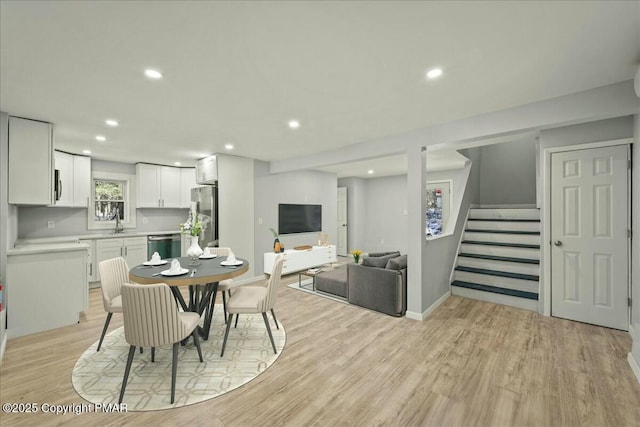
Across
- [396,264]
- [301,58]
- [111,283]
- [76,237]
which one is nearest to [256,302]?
[111,283]

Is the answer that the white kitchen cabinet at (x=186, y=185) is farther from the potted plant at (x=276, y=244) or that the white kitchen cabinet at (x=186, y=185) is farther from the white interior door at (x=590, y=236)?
the white interior door at (x=590, y=236)

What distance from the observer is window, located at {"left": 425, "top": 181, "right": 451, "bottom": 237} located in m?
7.16

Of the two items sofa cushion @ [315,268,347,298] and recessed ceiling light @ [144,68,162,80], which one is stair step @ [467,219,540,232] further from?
recessed ceiling light @ [144,68,162,80]

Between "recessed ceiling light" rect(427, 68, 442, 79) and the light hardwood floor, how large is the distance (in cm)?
243

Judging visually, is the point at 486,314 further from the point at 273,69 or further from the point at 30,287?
the point at 30,287

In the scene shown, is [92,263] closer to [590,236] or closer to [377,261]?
[377,261]

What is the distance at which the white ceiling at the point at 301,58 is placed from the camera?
4.70 feet

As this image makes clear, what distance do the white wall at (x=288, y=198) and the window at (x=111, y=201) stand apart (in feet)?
8.71

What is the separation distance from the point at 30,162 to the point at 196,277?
2.65 m

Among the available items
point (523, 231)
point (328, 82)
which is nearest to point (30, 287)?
point (328, 82)

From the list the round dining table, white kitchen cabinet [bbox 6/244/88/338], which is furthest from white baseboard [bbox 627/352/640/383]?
white kitchen cabinet [bbox 6/244/88/338]

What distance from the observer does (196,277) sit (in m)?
2.32

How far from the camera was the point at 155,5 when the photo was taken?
4.50ft

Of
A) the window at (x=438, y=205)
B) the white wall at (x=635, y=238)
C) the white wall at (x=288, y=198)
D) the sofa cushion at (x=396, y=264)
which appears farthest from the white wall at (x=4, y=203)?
the window at (x=438, y=205)
